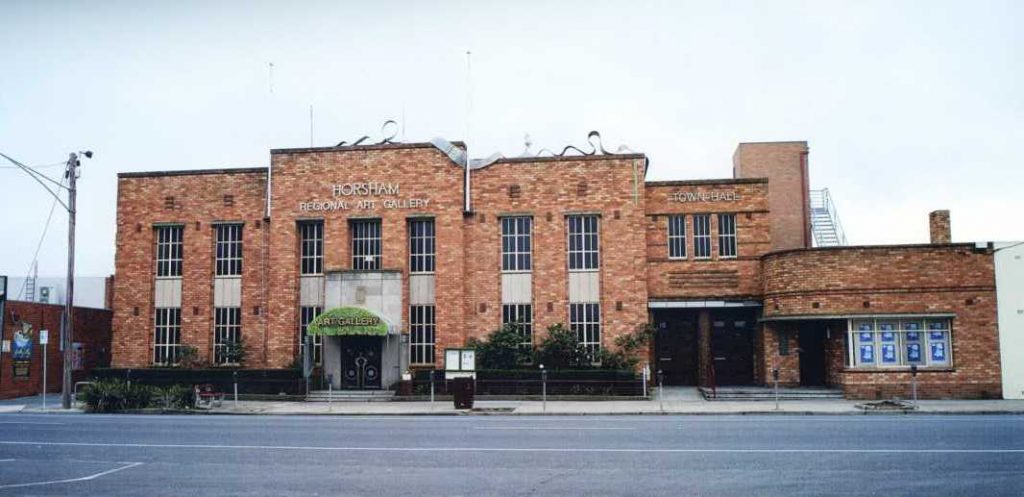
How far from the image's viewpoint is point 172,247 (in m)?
34.6

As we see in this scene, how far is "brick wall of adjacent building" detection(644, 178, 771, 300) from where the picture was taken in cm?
3164

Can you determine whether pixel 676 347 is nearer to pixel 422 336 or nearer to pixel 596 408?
pixel 596 408

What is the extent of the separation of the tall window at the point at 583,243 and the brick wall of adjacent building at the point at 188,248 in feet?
40.3

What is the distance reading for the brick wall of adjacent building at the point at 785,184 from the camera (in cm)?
3766

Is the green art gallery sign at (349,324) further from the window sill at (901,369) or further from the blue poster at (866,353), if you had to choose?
the blue poster at (866,353)

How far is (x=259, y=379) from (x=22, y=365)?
9.54 meters

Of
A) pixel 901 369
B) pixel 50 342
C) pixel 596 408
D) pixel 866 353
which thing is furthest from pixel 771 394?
pixel 50 342

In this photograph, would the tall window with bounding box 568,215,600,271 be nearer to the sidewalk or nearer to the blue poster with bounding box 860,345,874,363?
the sidewalk

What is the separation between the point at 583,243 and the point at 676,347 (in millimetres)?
5599

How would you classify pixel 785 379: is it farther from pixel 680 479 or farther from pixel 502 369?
pixel 680 479

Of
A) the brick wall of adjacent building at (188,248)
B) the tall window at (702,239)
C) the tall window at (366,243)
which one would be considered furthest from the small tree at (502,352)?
the brick wall of adjacent building at (188,248)

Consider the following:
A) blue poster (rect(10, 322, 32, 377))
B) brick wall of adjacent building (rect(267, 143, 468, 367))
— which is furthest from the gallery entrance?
blue poster (rect(10, 322, 32, 377))

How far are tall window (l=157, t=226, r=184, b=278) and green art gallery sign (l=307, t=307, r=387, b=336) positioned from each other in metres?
8.17

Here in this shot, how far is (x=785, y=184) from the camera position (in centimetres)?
3800
